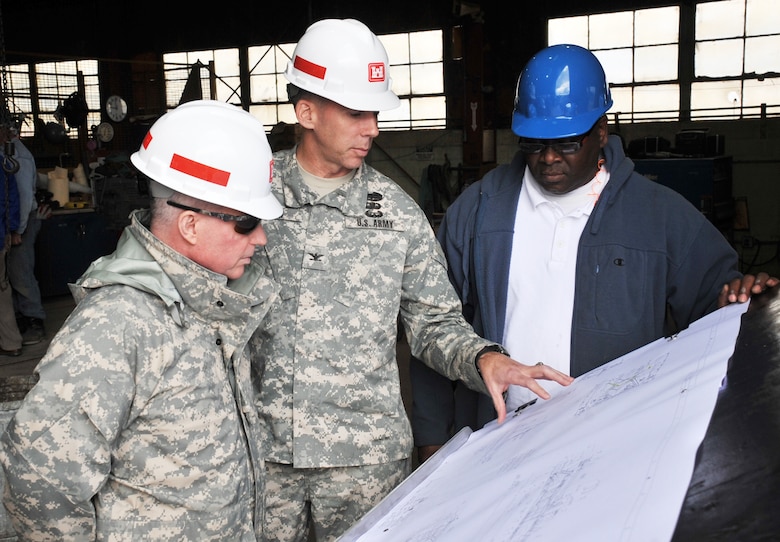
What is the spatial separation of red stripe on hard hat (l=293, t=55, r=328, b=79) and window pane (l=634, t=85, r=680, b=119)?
10466mm

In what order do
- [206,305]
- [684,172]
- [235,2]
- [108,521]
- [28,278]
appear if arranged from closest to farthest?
1. [108,521]
2. [206,305]
3. [28,278]
4. [684,172]
5. [235,2]

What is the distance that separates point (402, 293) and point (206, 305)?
2.33ft

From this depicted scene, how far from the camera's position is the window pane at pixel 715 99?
36.4ft

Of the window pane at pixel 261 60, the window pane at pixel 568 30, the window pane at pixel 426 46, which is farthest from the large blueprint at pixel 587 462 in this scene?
the window pane at pixel 261 60

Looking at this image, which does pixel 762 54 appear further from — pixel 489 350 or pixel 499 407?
pixel 499 407

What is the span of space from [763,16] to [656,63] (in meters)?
1.49

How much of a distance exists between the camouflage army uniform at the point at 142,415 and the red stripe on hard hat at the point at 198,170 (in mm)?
141

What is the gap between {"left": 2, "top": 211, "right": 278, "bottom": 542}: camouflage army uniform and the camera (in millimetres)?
1350

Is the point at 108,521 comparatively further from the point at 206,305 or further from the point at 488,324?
the point at 488,324

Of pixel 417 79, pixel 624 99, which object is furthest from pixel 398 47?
pixel 624 99

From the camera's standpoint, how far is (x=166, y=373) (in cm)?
149

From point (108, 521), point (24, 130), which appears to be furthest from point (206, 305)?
point (24, 130)

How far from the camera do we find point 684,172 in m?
9.10

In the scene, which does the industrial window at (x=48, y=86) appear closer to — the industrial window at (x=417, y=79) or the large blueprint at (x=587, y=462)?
the industrial window at (x=417, y=79)
